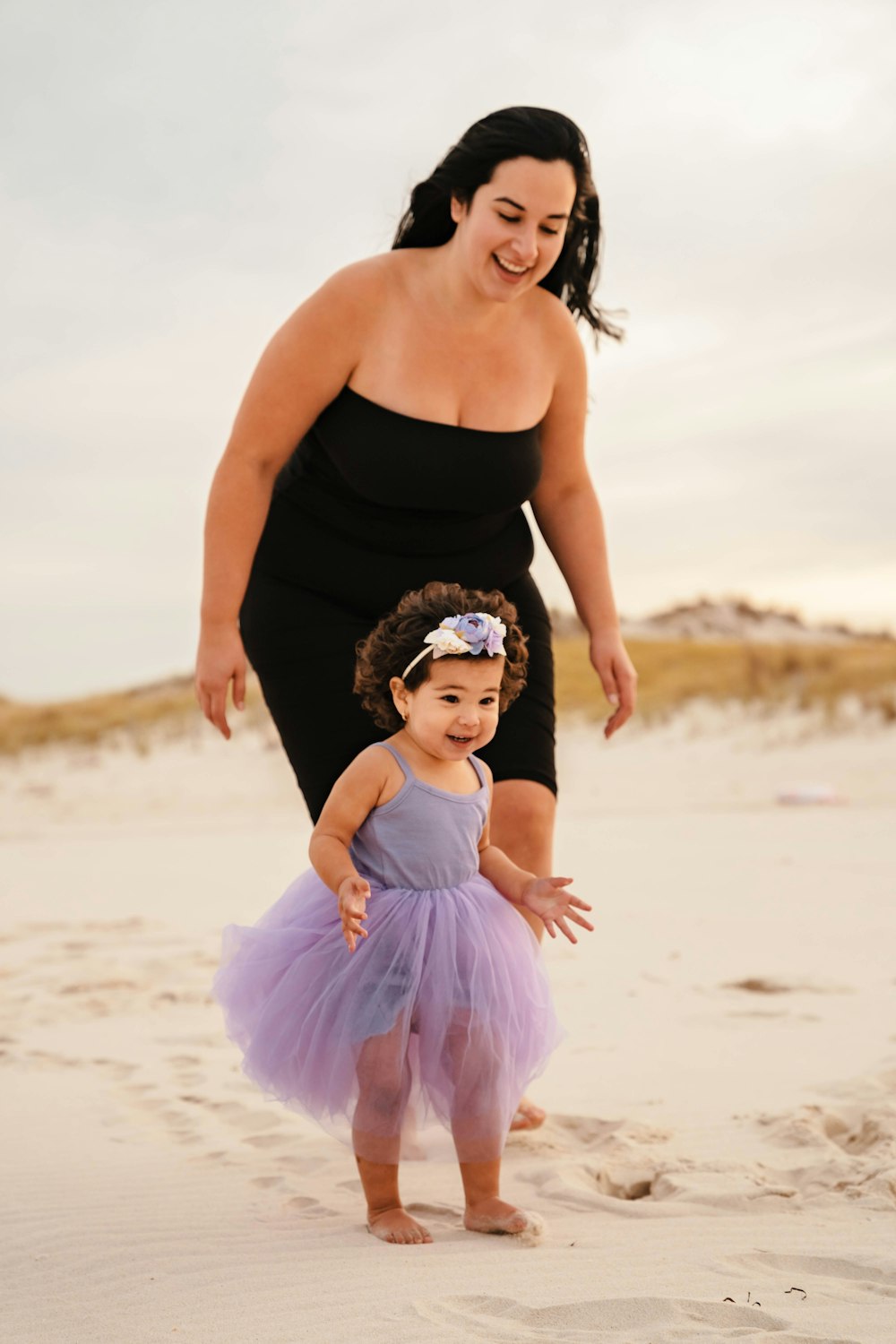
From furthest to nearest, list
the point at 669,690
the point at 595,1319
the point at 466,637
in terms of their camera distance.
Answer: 1. the point at 669,690
2. the point at 466,637
3. the point at 595,1319

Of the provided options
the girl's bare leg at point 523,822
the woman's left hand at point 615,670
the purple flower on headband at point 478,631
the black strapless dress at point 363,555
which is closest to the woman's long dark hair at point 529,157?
the black strapless dress at point 363,555

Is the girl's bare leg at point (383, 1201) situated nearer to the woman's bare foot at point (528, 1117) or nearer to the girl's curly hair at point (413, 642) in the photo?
the woman's bare foot at point (528, 1117)

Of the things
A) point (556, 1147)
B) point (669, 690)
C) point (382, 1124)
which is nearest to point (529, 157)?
point (382, 1124)

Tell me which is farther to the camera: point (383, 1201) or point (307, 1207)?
point (307, 1207)

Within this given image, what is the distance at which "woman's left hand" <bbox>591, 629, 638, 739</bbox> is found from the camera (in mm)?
3873

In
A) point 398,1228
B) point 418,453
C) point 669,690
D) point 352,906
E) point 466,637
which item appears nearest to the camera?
point 352,906

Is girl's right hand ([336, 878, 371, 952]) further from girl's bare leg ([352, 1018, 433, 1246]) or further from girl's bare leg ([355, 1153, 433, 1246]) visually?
girl's bare leg ([355, 1153, 433, 1246])

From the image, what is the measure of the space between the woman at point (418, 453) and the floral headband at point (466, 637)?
48 cm

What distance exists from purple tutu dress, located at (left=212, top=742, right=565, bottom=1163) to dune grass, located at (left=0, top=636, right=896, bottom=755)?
40.2 feet

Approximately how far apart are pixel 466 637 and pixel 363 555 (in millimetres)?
609

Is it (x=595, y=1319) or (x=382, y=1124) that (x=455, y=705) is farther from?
(x=595, y=1319)

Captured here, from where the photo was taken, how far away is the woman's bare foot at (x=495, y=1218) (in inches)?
119

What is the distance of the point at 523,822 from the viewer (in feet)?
12.2

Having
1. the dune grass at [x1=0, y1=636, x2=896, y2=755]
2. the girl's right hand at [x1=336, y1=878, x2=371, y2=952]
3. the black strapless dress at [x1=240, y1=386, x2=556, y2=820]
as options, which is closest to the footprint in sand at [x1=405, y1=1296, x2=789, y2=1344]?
the girl's right hand at [x1=336, y1=878, x2=371, y2=952]
